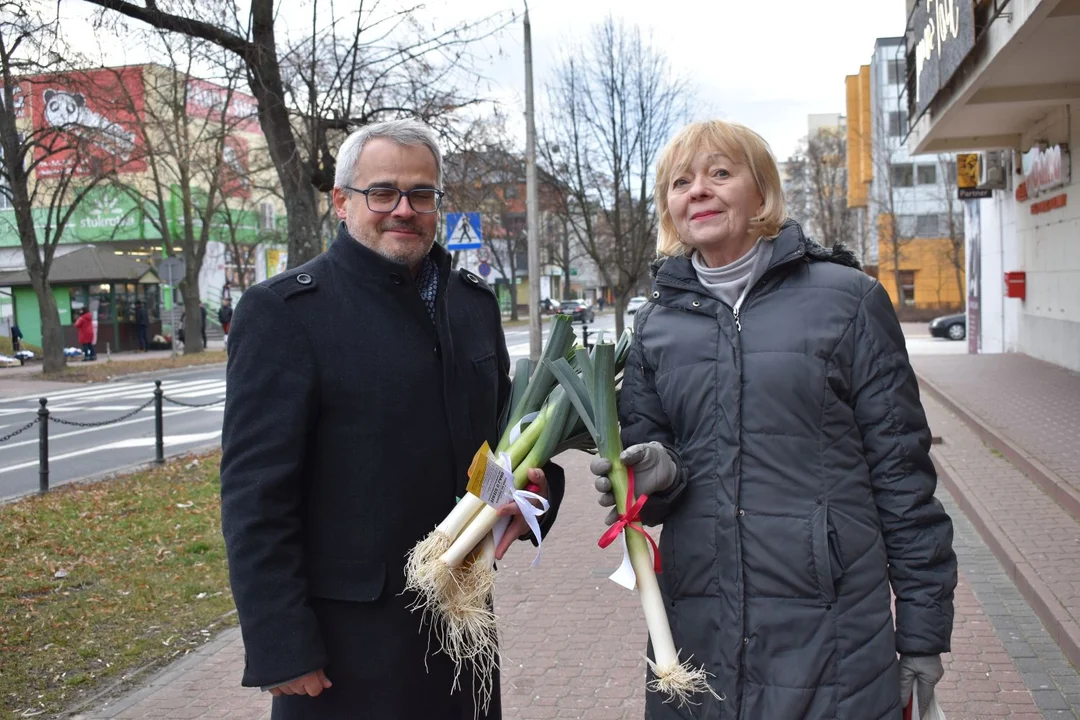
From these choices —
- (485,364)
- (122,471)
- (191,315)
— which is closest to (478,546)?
(485,364)

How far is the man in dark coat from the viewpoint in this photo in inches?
95.3

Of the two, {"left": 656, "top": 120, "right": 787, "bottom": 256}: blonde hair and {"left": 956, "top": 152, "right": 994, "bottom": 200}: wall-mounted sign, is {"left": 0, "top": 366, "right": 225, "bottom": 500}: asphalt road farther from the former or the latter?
{"left": 956, "top": 152, "right": 994, "bottom": 200}: wall-mounted sign

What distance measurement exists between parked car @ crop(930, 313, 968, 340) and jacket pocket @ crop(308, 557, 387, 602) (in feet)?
107

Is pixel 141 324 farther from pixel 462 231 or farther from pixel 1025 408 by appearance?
pixel 1025 408

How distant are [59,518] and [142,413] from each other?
9750 millimetres

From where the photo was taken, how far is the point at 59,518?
29.0 ft

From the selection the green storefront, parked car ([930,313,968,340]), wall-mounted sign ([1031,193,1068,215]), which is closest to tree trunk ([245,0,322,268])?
wall-mounted sign ([1031,193,1068,215])

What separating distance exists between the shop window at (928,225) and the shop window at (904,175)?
2.24m

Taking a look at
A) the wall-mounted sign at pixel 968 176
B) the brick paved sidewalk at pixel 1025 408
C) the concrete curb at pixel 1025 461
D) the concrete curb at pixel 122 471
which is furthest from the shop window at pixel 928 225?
the concrete curb at pixel 122 471

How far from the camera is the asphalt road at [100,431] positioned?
474 inches

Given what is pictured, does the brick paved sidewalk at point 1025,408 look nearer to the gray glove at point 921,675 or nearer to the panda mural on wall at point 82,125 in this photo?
the gray glove at point 921,675

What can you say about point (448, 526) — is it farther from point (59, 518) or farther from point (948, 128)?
point (948, 128)

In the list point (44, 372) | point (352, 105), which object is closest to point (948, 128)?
point (352, 105)

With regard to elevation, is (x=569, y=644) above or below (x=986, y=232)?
below
